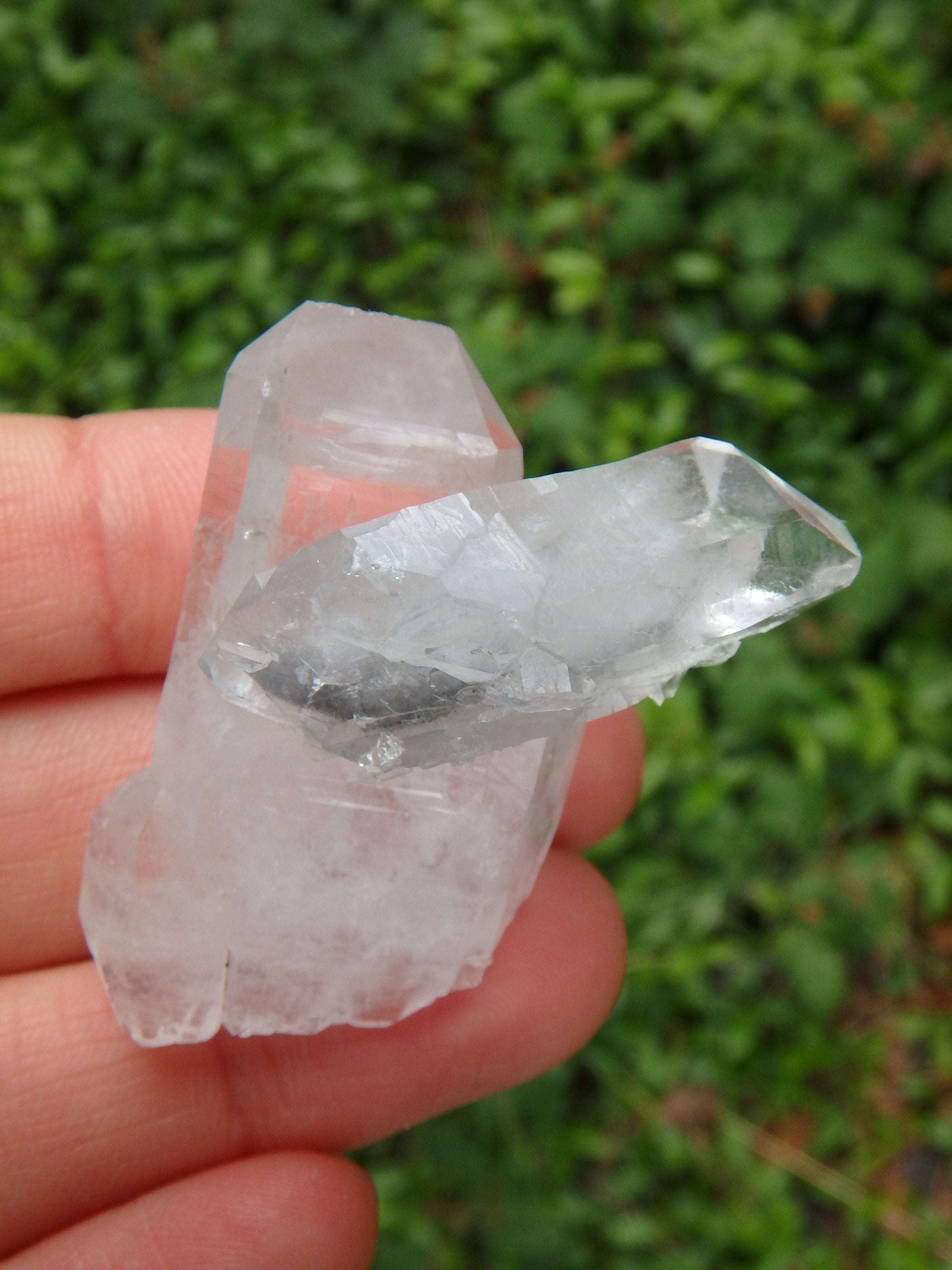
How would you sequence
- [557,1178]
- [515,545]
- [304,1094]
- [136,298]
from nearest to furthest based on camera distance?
[515,545]
[304,1094]
[557,1178]
[136,298]

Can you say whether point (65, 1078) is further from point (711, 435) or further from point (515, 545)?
point (711, 435)

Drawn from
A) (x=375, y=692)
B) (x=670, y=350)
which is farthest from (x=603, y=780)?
(x=670, y=350)

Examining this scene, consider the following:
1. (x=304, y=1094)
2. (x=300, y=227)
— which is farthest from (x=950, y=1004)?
(x=300, y=227)

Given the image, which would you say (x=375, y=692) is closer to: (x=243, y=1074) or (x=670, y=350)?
(x=243, y=1074)

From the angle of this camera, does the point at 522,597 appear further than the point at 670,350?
No

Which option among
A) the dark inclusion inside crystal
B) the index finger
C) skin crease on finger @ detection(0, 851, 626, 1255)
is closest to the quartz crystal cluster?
the dark inclusion inside crystal

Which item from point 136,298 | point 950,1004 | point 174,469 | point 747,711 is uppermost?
point 174,469
